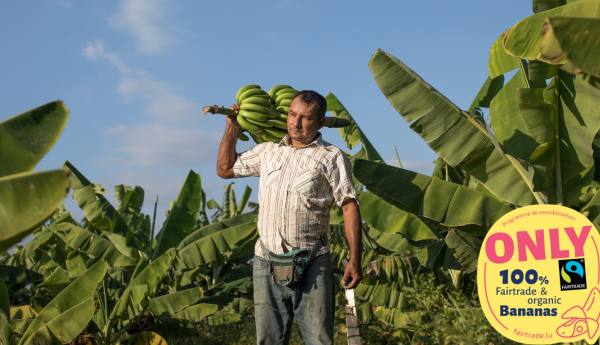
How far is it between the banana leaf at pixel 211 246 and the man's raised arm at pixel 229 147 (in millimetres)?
3456

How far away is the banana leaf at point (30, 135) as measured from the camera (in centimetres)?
189

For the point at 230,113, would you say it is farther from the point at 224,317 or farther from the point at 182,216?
the point at 224,317

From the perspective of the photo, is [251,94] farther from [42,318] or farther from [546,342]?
[42,318]

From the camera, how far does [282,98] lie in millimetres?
3209

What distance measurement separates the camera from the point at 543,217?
3.47 m

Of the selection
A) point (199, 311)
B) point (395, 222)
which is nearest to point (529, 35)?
point (395, 222)

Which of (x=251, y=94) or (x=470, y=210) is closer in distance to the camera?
(x=251, y=94)

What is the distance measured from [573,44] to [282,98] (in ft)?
6.70

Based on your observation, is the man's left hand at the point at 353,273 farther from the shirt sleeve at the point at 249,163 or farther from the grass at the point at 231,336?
the grass at the point at 231,336

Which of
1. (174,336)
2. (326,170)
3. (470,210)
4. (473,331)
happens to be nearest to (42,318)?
(174,336)

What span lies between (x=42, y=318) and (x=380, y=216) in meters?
4.00

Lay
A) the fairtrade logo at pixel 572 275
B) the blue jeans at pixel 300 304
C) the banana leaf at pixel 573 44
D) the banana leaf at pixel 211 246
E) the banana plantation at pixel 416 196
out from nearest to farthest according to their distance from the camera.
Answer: the banana leaf at pixel 573 44, the banana plantation at pixel 416 196, the blue jeans at pixel 300 304, the fairtrade logo at pixel 572 275, the banana leaf at pixel 211 246

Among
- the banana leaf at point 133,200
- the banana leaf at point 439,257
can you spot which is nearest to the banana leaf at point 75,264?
the banana leaf at point 133,200

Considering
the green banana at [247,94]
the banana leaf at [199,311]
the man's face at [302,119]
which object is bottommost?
the banana leaf at [199,311]
